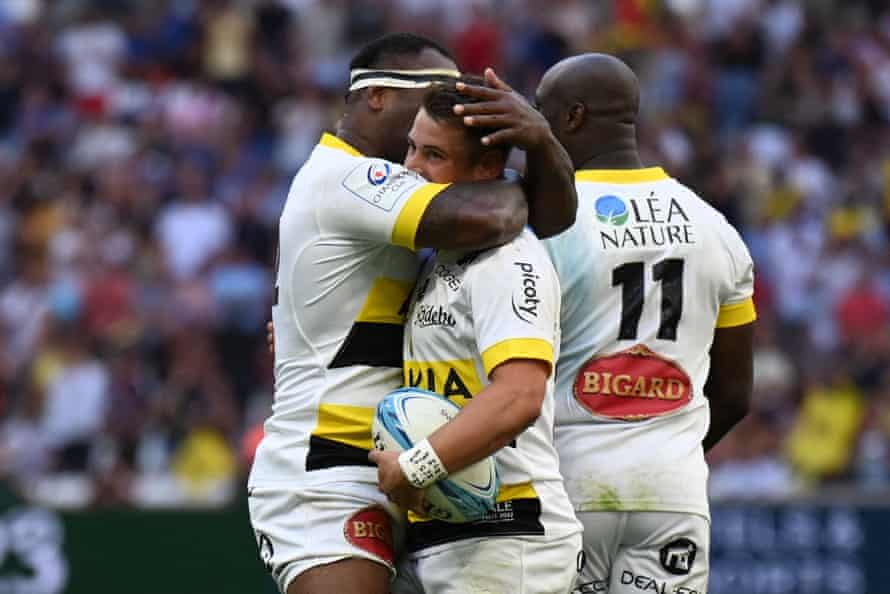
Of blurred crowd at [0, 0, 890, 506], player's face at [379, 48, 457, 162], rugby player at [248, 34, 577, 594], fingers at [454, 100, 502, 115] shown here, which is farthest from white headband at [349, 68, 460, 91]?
blurred crowd at [0, 0, 890, 506]

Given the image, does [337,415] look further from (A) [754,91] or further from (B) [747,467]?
(A) [754,91]

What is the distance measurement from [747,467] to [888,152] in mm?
4428

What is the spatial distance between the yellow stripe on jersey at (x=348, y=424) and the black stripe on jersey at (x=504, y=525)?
1.18ft

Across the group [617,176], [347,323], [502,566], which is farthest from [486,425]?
[617,176]

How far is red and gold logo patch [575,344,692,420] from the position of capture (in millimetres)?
5906

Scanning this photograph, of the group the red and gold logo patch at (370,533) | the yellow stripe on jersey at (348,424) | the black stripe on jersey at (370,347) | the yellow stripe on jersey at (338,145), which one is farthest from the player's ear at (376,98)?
the red and gold logo patch at (370,533)

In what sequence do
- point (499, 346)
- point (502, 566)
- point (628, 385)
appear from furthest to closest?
point (628, 385), point (502, 566), point (499, 346)

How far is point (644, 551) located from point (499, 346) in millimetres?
1414

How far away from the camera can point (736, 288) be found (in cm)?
616

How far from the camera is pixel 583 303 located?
5.94m

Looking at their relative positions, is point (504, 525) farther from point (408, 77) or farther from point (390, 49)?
point (390, 49)

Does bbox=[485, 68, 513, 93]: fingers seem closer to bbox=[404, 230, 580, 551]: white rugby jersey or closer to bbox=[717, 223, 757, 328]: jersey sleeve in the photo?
bbox=[404, 230, 580, 551]: white rugby jersey

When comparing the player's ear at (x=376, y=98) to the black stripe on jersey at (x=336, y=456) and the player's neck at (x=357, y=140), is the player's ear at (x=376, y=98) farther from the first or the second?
the black stripe on jersey at (x=336, y=456)

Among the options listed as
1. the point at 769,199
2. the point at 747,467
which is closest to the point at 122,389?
the point at 747,467
